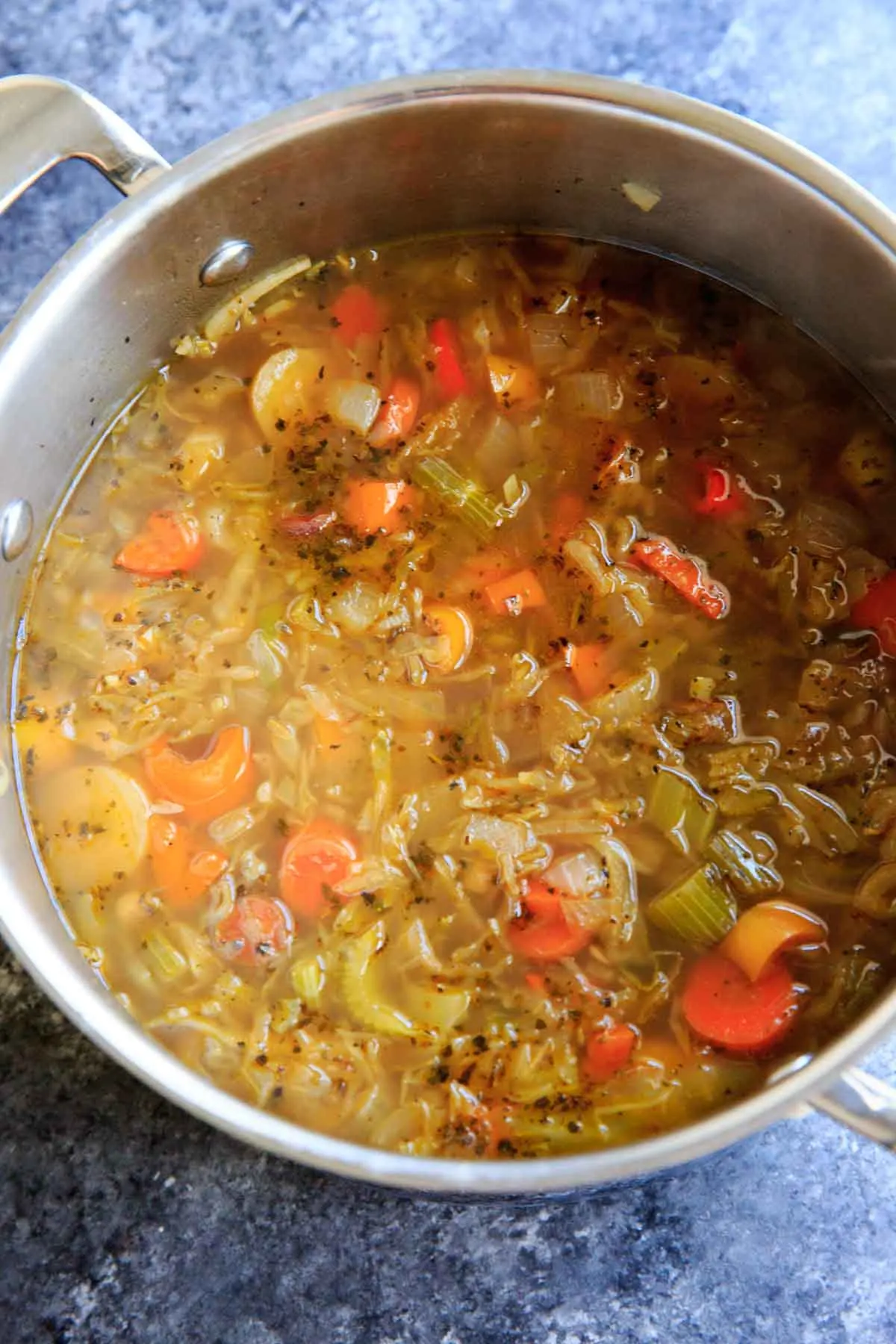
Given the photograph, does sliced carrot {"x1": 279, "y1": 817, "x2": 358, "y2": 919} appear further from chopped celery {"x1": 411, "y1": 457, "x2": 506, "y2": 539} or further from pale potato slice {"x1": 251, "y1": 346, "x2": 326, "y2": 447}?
pale potato slice {"x1": 251, "y1": 346, "x2": 326, "y2": 447}

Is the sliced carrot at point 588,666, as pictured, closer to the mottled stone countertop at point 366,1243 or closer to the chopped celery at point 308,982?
the chopped celery at point 308,982

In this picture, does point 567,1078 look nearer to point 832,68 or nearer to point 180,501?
point 180,501

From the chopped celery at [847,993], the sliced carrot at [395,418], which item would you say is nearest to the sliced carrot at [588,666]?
the sliced carrot at [395,418]

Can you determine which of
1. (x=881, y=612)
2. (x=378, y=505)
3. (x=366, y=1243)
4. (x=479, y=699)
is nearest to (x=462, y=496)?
(x=378, y=505)

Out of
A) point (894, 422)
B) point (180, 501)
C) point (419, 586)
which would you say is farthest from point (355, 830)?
point (894, 422)

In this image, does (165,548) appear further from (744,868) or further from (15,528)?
(744,868)

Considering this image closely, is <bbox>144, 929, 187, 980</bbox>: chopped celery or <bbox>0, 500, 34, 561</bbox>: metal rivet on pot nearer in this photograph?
<bbox>144, 929, 187, 980</bbox>: chopped celery

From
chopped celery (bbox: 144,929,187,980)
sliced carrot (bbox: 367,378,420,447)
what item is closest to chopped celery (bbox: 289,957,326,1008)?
chopped celery (bbox: 144,929,187,980)
